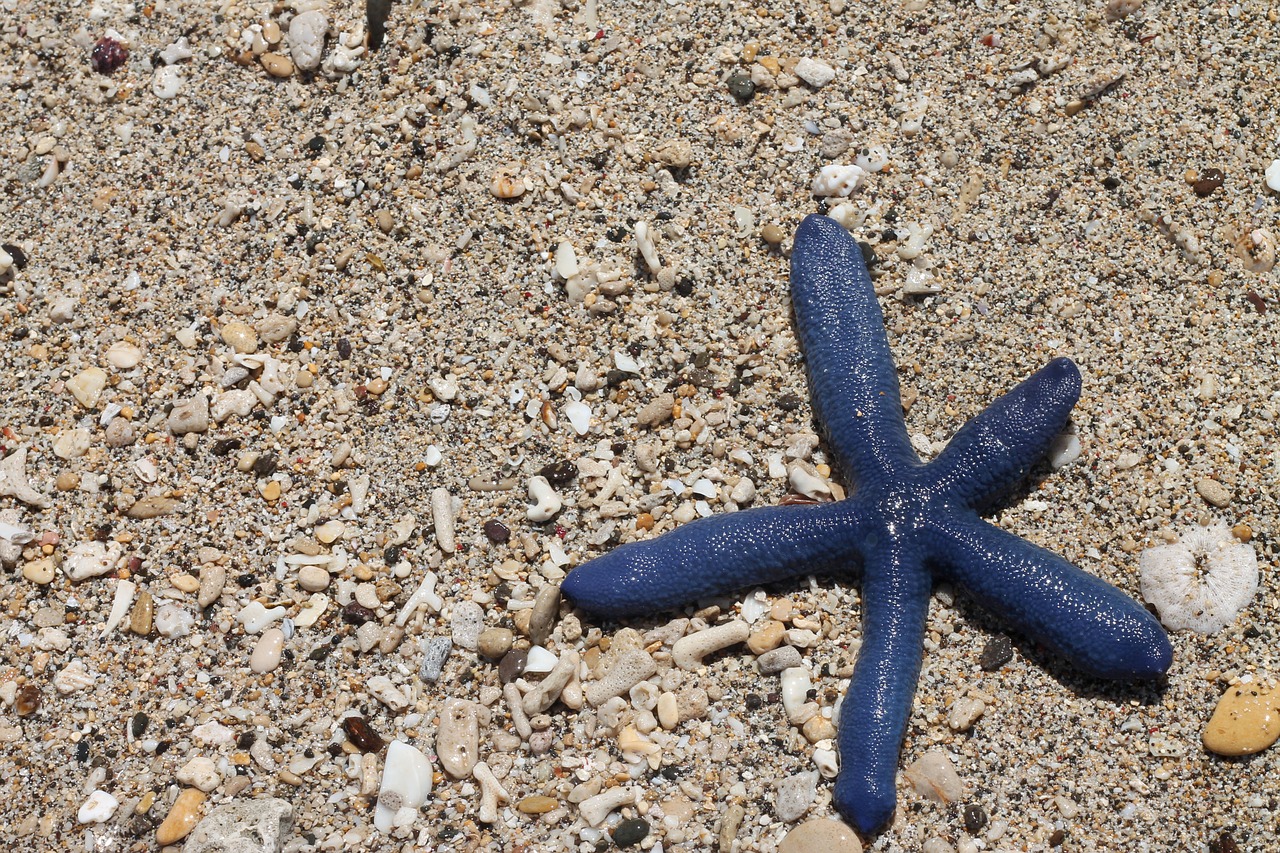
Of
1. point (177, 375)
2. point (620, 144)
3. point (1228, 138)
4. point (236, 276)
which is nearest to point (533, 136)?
point (620, 144)

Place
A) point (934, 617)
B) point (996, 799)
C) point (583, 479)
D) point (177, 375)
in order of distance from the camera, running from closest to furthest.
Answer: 1. point (996, 799)
2. point (934, 617)
3. point (583, 479)
4. point (177, 375)

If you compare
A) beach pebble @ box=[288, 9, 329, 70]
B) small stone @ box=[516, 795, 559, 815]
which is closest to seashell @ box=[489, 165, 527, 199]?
beach pebble @ box=[288, 9, 329, 70]

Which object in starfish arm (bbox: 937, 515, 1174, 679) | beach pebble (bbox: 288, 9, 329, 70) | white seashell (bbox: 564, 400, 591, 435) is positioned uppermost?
beach pebble (bbox: 288, 9, 329, 70)

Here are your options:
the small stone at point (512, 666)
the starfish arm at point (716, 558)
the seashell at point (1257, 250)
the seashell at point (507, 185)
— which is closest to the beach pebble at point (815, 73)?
the seashell at point (507, 185)

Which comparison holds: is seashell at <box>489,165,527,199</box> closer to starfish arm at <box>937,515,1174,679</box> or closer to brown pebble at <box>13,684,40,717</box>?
starfish arm at <box>937,515,1174,679</box>

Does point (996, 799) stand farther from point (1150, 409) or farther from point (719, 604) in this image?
point (1150, 409)

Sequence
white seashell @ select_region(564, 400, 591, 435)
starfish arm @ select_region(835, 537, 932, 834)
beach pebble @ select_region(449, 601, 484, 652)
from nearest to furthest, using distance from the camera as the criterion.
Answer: starfish arm @ select_region(835, 537, 932, 834) < beach pebble @ select_region(449, 601, 484, 652) < white seashell @ select_region(564, 400, 591, 435)
